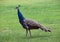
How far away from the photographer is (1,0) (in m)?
23.4

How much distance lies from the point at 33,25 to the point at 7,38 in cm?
89

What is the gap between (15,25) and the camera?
11727mm

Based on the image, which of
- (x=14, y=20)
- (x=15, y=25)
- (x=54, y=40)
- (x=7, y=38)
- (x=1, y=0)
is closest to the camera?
(x=54, y=40)

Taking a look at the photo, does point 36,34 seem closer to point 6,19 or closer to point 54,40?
point 54,40

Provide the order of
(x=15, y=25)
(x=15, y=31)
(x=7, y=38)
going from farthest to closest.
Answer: (x=15, y=25), (x=15, y=31), (x=7, y=38)

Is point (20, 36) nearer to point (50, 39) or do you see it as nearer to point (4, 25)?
point (50, 39)

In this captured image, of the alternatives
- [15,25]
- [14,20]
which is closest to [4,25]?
[15,25]

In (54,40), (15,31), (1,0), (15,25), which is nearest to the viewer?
(54,40)

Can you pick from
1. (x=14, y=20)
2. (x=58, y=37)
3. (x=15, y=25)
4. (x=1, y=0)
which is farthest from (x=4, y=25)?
(x=1, y=0)

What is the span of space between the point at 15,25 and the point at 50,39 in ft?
10.5

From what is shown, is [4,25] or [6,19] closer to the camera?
[4,25]

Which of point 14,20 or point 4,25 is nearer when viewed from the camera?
point 4,25

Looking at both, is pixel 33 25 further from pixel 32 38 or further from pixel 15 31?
pixel 15 31

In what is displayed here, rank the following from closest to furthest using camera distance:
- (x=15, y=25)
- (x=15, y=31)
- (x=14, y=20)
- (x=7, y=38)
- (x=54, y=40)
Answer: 1. (x=54, y=40)
2. (x=7, y=38)
3. (x=15, y=31)
4. (x=15, y=25)
5. (x=14, y=20)
